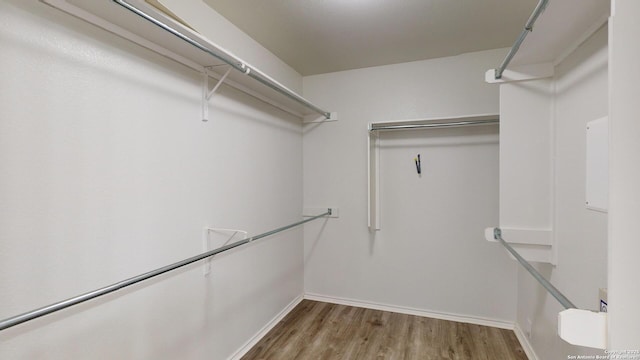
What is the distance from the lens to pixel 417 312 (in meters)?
2.94

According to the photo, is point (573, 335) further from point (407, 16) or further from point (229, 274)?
point (407, 16)

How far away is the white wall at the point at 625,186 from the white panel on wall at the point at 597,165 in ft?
3.21

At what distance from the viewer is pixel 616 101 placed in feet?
1.48

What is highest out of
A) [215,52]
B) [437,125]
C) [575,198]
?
[215,52]

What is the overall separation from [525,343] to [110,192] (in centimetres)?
305

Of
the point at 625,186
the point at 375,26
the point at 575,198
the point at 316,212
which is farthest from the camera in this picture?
the point at 316,212

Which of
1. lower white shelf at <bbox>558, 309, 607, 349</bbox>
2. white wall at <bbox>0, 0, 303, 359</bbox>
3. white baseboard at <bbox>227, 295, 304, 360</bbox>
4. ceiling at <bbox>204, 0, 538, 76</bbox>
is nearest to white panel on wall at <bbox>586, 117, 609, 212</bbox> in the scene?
lower white shelf at <bbox>558, 309, 607, 349</bbox>

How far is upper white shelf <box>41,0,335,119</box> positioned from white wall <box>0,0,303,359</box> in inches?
2.0

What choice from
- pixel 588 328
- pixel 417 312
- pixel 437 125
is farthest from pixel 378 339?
pixel 588 328

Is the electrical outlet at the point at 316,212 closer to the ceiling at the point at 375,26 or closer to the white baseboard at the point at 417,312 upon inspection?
the white baseboard at the point at 417,312

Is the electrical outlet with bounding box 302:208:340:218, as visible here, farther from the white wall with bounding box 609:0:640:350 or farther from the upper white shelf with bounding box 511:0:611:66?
the white wall with bounding box 609:0:640:350

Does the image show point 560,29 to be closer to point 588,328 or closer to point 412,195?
point 588,328

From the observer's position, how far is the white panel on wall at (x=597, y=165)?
1204 mm

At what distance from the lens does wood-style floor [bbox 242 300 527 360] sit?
2.28 metres
